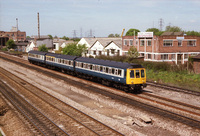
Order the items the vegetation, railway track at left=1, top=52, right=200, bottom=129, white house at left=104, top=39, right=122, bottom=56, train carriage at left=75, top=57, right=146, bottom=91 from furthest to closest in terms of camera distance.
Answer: white house at left=104, top=39, right=122, bottom=56 → the vegetation → train carriage at left=75, top=57, right=146, bottom=91 → railway track at left=1, top=52, right=200, bottom=129

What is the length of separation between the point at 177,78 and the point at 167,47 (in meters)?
18.1

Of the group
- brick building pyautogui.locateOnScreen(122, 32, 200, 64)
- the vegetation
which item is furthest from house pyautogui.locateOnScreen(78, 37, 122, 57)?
A: the vegetation

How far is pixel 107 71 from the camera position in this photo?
24.6 meters

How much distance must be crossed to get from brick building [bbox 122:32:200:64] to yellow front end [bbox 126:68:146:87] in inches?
953

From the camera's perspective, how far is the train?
21688 mm

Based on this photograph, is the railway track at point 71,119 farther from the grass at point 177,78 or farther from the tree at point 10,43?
the tree at point 10,43

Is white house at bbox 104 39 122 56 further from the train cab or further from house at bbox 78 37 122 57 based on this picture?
the train cab

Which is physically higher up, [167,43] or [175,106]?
[167,43]

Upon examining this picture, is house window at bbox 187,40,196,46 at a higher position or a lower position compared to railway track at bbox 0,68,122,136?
higher

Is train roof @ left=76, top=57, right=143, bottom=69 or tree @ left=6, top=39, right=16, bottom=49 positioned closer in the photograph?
train roof @ left=76, top=57, right=143, bottom=69

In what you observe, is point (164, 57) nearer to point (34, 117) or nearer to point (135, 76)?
point (135, 76)

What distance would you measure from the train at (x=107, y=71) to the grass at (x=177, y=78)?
5093mm

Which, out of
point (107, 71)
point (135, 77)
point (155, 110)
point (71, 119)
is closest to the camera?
point (71, 119)

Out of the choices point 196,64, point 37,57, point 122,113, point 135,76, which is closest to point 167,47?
point 196,64
